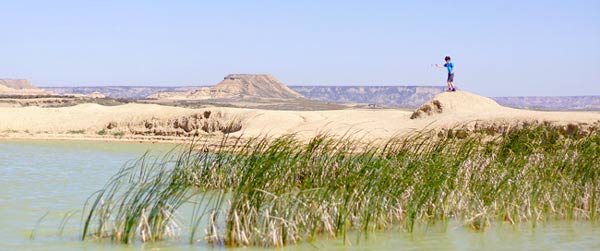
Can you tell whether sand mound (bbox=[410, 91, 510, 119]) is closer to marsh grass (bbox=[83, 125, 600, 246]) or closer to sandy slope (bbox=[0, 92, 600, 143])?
sandy slope (bbox=[0, 92, 600, 143])

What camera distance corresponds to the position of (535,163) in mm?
12766

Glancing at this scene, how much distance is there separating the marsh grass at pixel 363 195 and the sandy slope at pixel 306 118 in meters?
5.93

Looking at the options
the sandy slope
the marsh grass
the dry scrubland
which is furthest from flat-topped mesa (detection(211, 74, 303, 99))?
the marsh grass

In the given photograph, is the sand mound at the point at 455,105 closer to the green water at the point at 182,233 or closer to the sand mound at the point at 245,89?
the green water at the point at 182,233

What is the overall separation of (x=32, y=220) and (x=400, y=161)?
15.1 ft

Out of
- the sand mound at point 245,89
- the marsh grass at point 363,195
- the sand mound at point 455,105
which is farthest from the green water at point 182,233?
the sand mound at point 245,89

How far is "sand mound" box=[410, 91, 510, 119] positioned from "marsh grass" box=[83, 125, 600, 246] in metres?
13.2

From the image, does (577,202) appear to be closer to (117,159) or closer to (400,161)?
(400,161)

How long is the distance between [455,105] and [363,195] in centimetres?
1756

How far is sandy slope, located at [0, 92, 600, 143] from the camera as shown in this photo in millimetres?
25266

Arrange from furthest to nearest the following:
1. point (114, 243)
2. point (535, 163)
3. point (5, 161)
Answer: point (5, 161) → point (535, 163) → point (114, 243)

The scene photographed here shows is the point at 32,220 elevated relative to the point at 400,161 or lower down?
lower down

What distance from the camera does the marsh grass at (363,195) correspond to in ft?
31.1

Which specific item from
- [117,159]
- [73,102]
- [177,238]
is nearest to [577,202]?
[177,238]
